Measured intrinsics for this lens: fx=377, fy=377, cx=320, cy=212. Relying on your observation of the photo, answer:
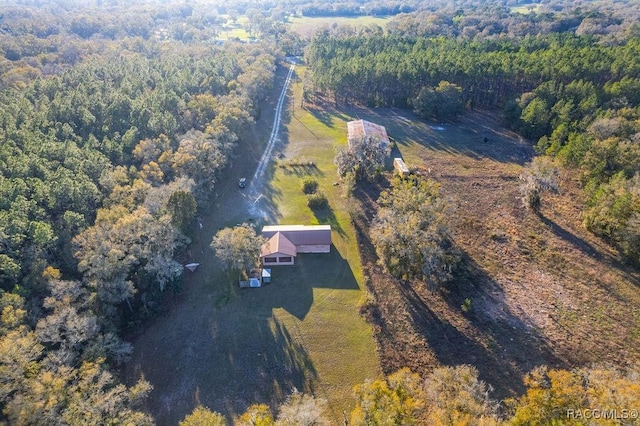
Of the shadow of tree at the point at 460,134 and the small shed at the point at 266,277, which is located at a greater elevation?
the shadow of tree at the point at 460,134

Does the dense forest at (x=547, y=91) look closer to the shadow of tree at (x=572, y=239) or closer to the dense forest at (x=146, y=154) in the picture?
the dense forest at (x=146, y=154)

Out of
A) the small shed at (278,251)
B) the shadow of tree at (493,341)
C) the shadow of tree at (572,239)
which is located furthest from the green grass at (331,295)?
the shadow of tree at (572,239)

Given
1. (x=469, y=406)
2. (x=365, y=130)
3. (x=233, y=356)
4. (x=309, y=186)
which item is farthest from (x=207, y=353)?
(x=365, y=130)

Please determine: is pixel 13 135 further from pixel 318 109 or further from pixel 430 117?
pixel 430 117

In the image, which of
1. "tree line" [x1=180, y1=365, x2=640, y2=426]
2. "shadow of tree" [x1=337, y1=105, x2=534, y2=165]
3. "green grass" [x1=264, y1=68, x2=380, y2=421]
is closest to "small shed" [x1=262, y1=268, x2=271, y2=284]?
"green grass" [x1=264, y1=68, x2=380, y2=421]

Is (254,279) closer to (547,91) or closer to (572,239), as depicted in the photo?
(572,239)

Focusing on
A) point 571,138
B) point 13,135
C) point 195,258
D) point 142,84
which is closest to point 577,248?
point 571,138

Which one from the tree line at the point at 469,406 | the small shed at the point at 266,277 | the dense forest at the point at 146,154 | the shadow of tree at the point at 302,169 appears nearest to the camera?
the tree line at the point at 469,406
